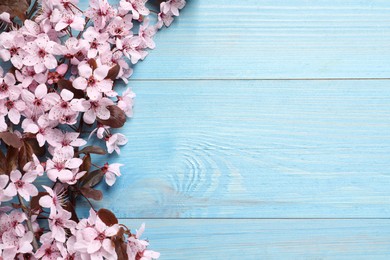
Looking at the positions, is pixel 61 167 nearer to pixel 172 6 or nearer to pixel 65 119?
pixel 65 119

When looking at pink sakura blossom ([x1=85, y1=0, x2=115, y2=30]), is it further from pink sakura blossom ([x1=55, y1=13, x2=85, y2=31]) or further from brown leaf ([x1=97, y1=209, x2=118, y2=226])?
brown leaf ([x1=97, y1=209, x2=118, y2=226])

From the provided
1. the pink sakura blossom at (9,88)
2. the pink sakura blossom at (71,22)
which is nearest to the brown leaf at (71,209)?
the pink sakura blossom at (9,88)

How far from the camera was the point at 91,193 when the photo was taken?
119cm

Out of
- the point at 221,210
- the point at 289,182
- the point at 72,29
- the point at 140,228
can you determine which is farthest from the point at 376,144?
the point at 72,29

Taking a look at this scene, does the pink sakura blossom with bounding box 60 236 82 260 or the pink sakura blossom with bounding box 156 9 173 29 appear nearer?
the pink sakura blossom with bounding box 60 236 82 260

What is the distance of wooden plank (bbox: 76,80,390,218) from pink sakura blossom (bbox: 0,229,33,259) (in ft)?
0.52

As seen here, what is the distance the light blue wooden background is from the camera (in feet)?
4.13

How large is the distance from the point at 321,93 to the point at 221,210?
0.30 meters

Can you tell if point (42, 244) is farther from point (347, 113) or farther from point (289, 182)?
point (347, 113)

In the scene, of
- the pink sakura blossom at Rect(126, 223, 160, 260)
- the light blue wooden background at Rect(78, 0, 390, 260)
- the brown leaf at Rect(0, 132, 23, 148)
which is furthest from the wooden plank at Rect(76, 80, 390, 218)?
the brown leaf at Rect(0, 132, 23, 148)

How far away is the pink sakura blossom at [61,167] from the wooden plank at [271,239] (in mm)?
159

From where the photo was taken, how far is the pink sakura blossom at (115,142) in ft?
4.03

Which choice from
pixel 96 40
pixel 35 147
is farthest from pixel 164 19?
pixel 35 147

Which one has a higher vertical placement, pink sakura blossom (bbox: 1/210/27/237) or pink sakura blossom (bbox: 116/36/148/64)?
pink sakura blossom (bbox: 116/36/148/64)
